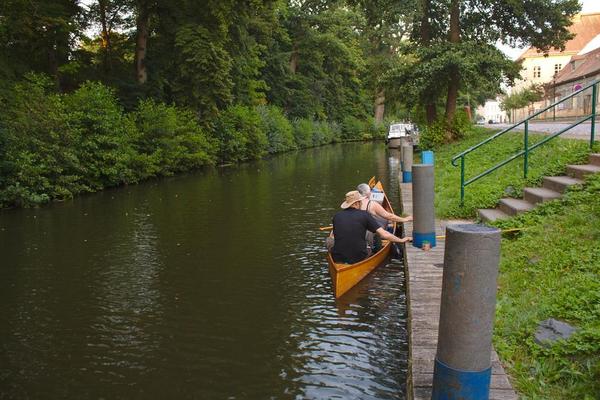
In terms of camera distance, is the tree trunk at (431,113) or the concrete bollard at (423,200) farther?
the tree trunk at (431,113)

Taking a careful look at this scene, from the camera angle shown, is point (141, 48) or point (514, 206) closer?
point (514, 206)

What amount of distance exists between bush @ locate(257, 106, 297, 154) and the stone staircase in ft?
98.8

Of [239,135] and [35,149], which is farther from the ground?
[35,149]

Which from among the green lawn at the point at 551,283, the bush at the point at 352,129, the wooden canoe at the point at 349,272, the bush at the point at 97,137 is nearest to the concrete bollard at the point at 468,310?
the green lawn at the point at 551,283

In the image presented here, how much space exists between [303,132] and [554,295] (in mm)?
44738

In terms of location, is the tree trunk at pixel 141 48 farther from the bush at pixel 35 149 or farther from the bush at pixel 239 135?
the bush at pixel 35 149

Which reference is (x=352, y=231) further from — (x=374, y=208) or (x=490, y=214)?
(x=490, y=214)

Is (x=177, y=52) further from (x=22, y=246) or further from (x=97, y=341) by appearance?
(x=97, y=341)

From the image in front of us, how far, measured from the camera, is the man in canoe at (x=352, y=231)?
8535 millimetres

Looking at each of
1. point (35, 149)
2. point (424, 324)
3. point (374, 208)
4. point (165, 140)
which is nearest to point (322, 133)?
point (165, 140)

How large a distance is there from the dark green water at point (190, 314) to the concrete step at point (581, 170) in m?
3.44

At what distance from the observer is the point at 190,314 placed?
7691mm

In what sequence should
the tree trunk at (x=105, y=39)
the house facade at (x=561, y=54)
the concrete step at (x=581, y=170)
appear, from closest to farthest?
the concrete step at (x=581, y=170) → the tree trunk at (x=105, y=39) → the house facade at (x=561, y=54)

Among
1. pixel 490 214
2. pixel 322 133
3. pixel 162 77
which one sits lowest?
pixel 322 133
